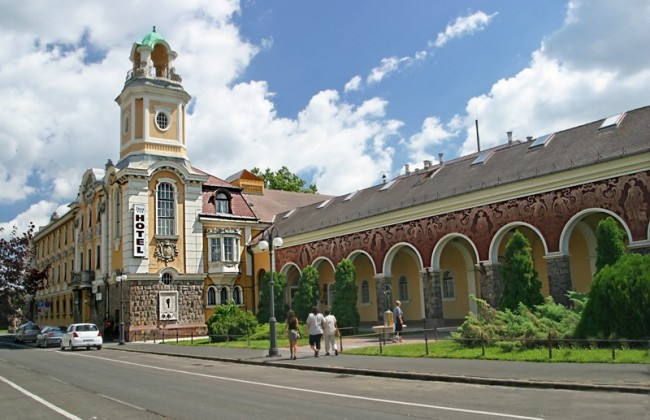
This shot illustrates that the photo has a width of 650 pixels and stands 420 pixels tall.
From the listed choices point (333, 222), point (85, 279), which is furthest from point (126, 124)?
point (333, 222)

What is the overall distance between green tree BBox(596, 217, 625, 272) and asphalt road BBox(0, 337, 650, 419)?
37.0ft

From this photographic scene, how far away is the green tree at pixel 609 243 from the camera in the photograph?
21719mm

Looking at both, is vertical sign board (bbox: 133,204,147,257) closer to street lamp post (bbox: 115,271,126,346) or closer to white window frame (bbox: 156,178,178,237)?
white window frame (bbox: 156,178,178,237)

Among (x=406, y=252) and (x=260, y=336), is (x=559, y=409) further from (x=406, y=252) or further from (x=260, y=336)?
(x=406, y=252)

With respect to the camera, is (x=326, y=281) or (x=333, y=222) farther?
(x=326, y=281)

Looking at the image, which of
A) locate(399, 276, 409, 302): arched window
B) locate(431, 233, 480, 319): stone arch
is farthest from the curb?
Result: locate(399, 276, 409, 302): arched window

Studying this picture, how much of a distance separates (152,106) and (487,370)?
110ft

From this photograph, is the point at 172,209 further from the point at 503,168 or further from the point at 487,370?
the point at 487,370

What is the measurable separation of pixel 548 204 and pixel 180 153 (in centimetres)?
2604

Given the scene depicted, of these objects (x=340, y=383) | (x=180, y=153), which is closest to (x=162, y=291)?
(x=180, y=153)

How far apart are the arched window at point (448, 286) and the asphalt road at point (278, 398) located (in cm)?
1894

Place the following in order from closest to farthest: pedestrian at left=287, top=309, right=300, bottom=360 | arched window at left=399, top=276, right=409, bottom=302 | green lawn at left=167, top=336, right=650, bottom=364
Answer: green lawn at left=167, top=336, right=650, bottom=364, pedestrian at left=287, top=309, right=300, bottom=360, arched window at left=399, top=276, right=409, bottom=302

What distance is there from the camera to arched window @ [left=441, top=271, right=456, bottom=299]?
1380 inches

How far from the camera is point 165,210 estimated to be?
40.8 meters
